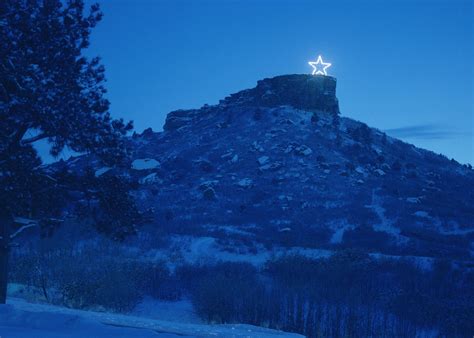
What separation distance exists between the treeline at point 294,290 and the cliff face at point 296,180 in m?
6.06

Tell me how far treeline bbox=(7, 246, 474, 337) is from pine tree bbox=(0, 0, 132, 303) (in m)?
5.81

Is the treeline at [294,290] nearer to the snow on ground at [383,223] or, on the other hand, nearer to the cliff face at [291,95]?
the snow on ground at [383,223]

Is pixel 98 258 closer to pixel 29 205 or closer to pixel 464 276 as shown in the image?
pixel 29 205

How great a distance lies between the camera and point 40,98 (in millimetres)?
8891

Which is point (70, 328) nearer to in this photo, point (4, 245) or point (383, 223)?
point (4, 245)

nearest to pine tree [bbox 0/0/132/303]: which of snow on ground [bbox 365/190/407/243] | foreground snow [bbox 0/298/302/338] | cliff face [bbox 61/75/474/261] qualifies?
foreground snow [bbox 0/298/302/338]

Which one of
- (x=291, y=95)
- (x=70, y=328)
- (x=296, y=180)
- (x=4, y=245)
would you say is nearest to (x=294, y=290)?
(x=4, y=245)

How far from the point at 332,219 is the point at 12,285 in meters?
25.2

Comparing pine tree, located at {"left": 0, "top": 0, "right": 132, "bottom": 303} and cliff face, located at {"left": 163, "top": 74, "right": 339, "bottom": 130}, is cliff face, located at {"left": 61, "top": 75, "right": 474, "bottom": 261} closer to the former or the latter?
cliff face, located at {"left": 163, "top": 74, "right": 339, "bottom": 130}

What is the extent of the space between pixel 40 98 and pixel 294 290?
1058 centimetres

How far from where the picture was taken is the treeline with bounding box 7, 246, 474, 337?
1334 cm

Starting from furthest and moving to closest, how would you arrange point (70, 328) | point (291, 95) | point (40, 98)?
point (291, 95), point (40, 98), point (70, 328)

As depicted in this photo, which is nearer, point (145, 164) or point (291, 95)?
point (145, 164)

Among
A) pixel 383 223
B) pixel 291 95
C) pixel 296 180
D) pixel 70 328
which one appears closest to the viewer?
pixel 70 328
